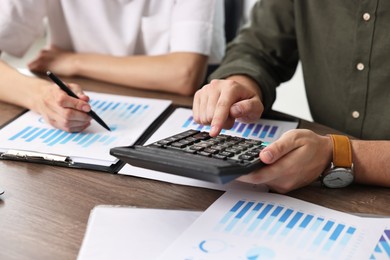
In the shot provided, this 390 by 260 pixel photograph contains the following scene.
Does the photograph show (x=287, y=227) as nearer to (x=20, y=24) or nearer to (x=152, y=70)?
(x=152, y=70)

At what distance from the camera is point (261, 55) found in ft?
3.65

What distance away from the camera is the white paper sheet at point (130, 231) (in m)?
0.57

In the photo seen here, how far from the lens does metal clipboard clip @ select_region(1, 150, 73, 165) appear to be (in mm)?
783

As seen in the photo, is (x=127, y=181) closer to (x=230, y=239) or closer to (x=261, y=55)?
(x=230, y=239)

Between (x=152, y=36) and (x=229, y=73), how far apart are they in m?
0.36

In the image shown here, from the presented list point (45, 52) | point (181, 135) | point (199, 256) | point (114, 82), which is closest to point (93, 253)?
point (199, 256)

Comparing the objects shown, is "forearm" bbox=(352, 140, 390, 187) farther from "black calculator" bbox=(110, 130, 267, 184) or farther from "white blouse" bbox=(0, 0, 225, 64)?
"white blouse" bbox=(0, 0, 225, 64)

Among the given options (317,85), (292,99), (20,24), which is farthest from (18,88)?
(292,99)

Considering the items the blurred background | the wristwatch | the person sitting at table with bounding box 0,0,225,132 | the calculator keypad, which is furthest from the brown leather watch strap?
the blurred background

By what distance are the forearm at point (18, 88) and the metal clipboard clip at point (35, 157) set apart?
20 centimetres

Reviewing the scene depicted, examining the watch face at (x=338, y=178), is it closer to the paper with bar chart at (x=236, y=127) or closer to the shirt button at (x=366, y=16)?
the paper with bar chart at (x=236, y=127)

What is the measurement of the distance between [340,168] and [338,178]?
0.01 meters

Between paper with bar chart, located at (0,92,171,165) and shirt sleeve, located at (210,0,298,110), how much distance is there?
204mm

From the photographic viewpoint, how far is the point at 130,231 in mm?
605
